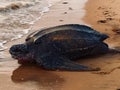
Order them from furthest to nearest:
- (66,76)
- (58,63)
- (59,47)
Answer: (59,47) → (58,63) → (66,76)

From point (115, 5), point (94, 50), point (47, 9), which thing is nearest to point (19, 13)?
point (47, 9)

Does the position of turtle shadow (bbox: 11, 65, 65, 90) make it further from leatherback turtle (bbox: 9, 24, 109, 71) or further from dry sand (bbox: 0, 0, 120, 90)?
leatherback turtle (bbox: 9, 24, 109, 71)

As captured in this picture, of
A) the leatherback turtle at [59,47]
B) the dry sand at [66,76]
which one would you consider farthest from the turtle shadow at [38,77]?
the leatherback turtle at [59,47]

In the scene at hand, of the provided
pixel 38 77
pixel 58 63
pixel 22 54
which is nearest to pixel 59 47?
pixel 58 63

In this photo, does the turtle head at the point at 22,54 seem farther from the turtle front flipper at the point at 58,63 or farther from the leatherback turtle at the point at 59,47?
the turtle front flipper at the point at 58,63

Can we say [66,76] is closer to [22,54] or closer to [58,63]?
[58,63]

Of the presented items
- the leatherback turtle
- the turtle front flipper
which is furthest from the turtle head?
the turtle front flipper
